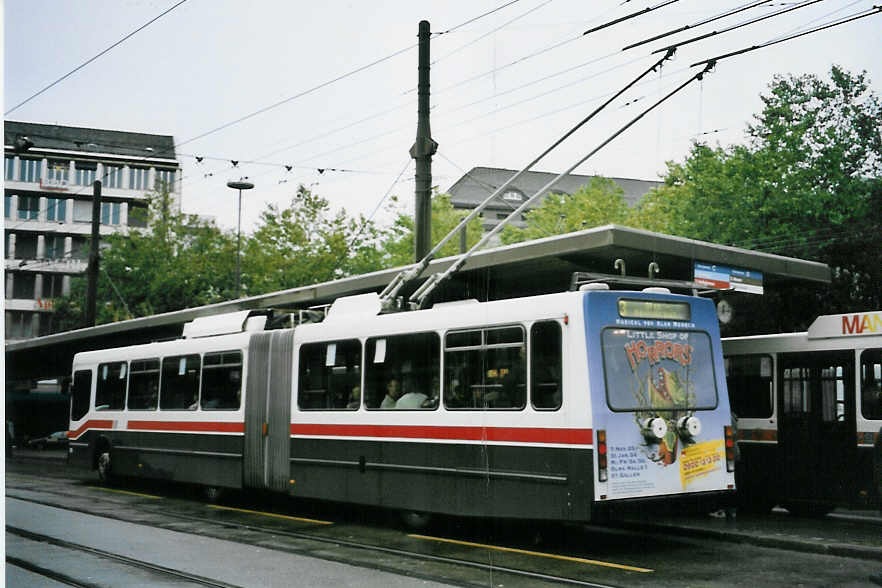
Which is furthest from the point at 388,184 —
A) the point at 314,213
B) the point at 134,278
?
the point at 134,278

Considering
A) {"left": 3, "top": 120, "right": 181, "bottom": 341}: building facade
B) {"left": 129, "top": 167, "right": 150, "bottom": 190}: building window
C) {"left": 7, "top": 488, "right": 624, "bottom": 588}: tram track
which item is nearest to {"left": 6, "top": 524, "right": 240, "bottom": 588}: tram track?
{"left": 7, "top": 488, "right": 624, "bottom": 588}: tram track

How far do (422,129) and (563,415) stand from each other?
7825mm

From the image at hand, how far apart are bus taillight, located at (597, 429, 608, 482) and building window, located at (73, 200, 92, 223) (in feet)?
50.5

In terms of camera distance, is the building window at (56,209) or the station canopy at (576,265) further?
the building window at (56,209)

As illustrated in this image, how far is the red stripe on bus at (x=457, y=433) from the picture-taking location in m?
10.5

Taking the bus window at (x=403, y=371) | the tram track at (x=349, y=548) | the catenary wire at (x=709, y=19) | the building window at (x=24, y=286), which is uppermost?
the catenary wire at (x=709, y=19)

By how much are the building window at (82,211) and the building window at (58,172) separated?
11.9 feet

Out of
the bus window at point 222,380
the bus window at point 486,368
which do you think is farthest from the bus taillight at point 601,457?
the bus window at point 222,380

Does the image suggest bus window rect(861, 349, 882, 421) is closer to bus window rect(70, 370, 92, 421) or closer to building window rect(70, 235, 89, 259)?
bus window rect(70, 370, 92, 421)

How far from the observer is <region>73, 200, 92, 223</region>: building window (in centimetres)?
2369

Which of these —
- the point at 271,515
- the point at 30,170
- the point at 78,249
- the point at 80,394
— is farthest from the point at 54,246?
the point at 271,515

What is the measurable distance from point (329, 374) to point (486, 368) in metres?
3.23

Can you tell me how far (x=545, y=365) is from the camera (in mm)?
10867

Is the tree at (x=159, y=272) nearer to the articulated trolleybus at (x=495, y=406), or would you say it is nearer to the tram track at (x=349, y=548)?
the tram track at (x=349, y=548)
